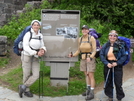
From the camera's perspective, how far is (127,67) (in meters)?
7.57

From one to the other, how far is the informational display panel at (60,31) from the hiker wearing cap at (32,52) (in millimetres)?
346

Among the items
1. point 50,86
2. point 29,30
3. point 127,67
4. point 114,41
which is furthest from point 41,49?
point 127,67

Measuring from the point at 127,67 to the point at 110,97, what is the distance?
9.10 feet

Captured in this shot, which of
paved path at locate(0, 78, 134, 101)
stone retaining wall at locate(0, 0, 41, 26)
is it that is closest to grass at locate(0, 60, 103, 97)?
paved path at locate(0, 78, 134, 101)

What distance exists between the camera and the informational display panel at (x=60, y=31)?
5355 mm

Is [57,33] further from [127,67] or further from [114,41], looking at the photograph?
[127,67]

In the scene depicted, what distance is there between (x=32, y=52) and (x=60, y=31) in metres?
0.94

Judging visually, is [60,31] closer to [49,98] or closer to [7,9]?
[49,98]

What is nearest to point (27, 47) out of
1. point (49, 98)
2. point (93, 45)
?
point (49, 98)

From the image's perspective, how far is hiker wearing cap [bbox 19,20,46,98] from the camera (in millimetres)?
4922

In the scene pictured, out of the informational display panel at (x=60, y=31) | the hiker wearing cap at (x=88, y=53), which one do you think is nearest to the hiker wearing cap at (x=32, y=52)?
the informational display panel at (x=60, y=31)

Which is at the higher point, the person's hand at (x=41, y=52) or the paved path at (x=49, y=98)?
the person's hand at (x=41, y=52)

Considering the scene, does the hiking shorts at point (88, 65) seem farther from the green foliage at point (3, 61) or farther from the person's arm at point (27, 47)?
the green foliage at point (3, 61)

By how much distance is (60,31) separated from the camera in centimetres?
541
